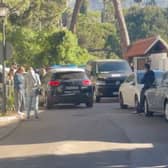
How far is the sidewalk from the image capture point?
19095 millimetres

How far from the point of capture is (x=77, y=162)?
41.8ft

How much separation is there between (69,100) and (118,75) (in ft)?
17.2

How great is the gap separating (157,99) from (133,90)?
4.29 metres

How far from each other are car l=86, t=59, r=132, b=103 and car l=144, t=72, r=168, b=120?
1037 centimetres

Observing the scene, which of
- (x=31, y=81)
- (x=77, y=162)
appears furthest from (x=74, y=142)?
(x=31, y=81)

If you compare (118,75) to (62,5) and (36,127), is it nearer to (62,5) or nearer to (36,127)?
(36,127)

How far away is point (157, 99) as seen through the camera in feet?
70.9

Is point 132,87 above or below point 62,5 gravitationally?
below

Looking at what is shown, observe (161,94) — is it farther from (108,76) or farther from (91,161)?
(108,76)

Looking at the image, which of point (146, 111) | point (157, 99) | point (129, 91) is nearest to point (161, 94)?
point (157, 99)

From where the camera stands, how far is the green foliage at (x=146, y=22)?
327 ft

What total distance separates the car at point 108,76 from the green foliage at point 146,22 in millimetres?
63917

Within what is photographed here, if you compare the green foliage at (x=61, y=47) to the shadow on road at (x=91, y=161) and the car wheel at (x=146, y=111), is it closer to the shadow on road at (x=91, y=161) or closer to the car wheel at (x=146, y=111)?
the car wheel at (x=146, y=111)

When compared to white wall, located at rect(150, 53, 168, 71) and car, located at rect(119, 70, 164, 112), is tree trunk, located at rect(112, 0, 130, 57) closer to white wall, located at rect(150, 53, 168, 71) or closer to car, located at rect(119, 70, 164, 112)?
white wall, located at rect(150, 53, 168, 71)
